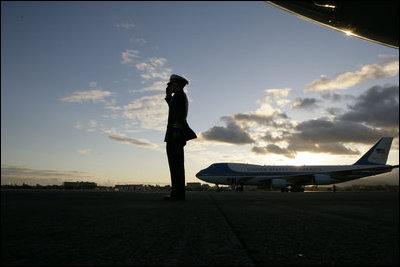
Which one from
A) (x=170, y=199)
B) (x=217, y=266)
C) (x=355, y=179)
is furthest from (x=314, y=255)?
(x=355, y=179)

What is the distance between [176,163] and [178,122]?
25.6 inches

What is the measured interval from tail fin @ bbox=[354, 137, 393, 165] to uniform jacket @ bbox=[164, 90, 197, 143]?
118 feet

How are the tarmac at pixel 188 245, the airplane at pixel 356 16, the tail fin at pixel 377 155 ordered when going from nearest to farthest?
the tarmac at pixel 188 245, the airplane at pixel 356 16, the tail fin at pixel 377 155

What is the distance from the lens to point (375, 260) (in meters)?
1.08

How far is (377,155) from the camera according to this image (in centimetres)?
3628

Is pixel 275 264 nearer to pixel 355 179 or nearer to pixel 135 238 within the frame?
pixel 135 238

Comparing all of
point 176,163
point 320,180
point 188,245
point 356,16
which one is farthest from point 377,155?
point 188,245

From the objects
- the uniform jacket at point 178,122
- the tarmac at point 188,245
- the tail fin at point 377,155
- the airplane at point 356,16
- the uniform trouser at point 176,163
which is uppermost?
the tail fin at point 377,155

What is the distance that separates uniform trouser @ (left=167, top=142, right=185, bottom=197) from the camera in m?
4.88

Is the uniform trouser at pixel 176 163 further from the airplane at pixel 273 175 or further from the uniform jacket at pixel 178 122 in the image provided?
the airplane at pixel 273 175

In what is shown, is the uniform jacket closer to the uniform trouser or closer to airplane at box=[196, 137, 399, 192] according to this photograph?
the uniform trouser

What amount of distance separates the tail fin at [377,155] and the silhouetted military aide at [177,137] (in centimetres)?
3581

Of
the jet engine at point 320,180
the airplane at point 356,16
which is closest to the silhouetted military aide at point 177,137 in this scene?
the airplane at point 356,16

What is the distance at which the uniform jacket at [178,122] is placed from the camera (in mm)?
4797
